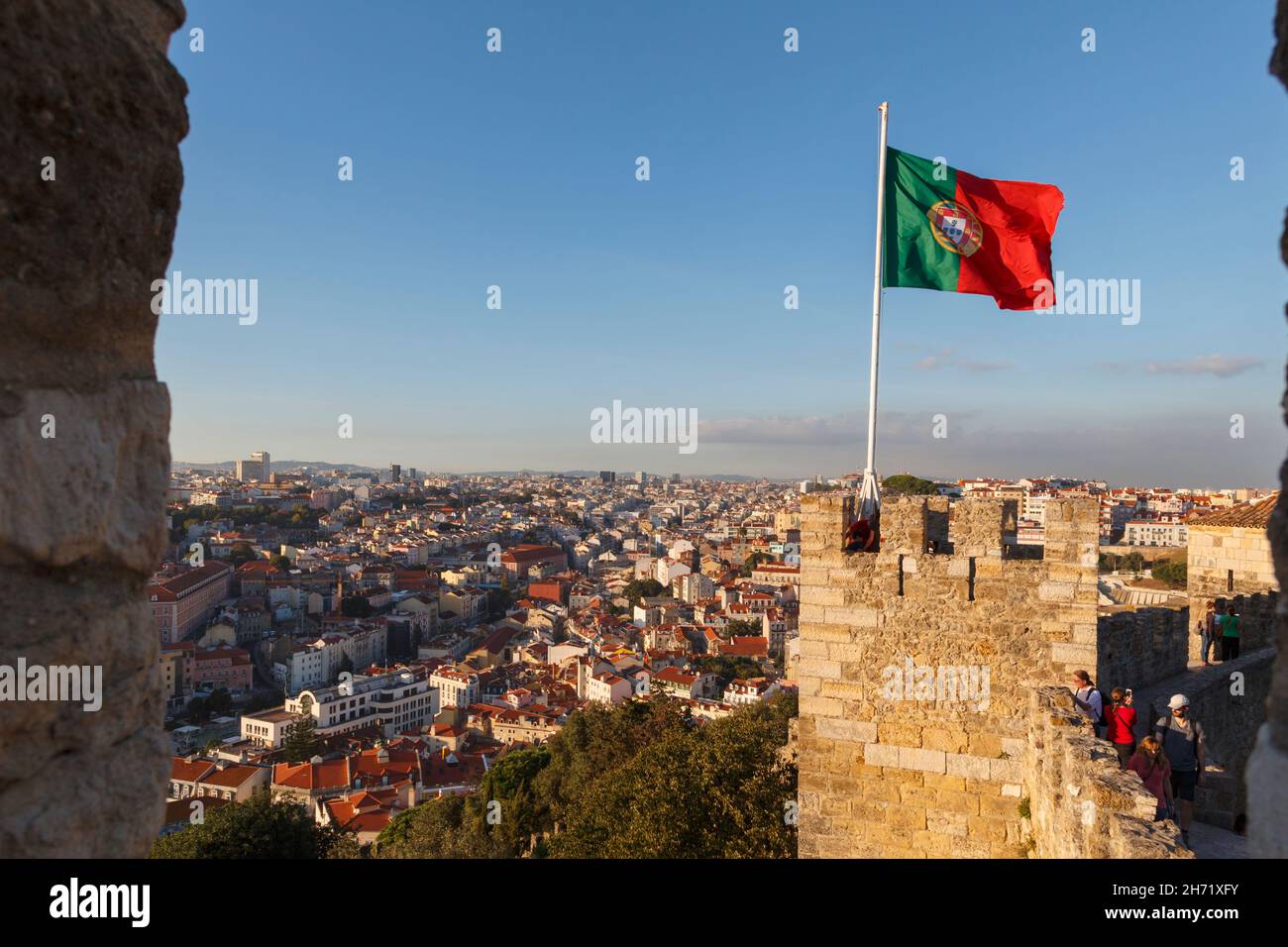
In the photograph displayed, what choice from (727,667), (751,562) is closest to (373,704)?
(727,667)

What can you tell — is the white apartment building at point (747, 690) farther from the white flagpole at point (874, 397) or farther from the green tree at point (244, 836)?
the white flagpole at point (874, 397)

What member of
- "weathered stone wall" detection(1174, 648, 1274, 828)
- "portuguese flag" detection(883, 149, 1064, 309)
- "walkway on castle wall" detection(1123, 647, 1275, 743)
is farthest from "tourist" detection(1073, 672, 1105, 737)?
"portuguese flag" detection(883, 149, 1064, 309)

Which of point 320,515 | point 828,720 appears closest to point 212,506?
point 320,515

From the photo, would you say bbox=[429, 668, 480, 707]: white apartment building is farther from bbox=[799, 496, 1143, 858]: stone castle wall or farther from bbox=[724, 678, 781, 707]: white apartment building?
bbox=[799, 496, 1143, 858]: stone castle wall

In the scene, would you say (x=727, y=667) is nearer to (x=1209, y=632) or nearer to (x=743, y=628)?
(x=743, y=628)

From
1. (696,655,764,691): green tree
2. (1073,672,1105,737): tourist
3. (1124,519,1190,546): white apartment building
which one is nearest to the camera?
(1073,672,1105,737): tourist

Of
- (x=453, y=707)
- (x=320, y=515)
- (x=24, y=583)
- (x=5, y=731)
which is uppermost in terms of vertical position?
(x=24, y=583)
